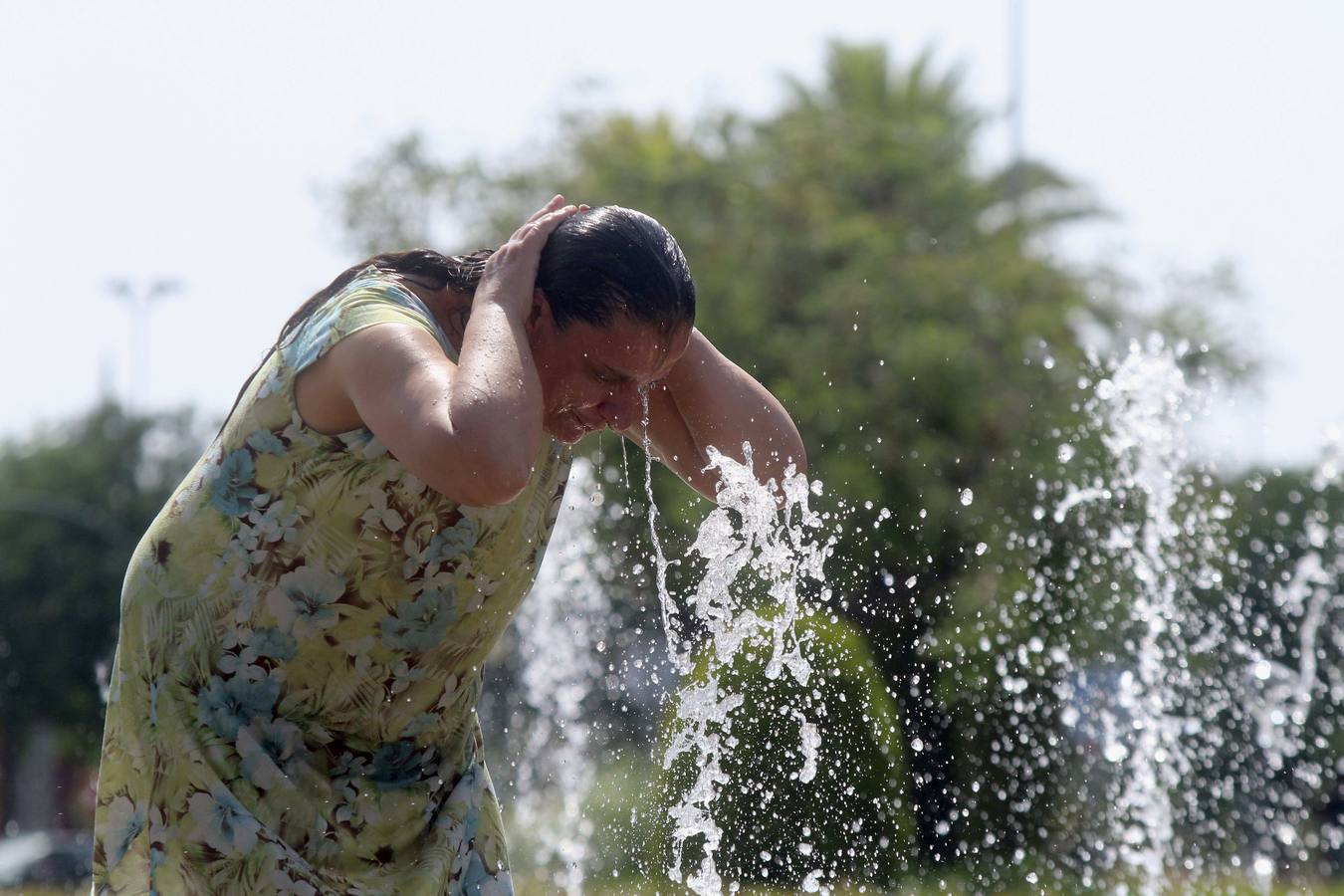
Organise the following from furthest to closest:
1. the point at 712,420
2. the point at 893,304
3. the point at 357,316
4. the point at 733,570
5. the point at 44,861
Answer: the point at 893,304
the point at 44,861
the point at 733,570
the point at 712,420
the point at 357,316

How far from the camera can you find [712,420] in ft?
8.75

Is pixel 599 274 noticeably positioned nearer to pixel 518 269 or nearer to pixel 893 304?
pixel 518 269

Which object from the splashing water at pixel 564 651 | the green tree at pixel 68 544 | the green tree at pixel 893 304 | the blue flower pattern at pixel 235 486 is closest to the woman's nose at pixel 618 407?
the blue flower pattern at pixel 235 486

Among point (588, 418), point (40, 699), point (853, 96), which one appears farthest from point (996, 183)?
point (588, 418)

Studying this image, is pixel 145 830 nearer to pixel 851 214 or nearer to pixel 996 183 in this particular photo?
pixel 851 214

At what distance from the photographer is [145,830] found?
220 cm

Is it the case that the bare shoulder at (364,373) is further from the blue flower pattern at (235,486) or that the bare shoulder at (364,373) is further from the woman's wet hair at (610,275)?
A: the woman's wet hair at (610,275)

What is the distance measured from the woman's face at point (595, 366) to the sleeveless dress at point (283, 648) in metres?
0.15

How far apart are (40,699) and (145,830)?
26.9 metres

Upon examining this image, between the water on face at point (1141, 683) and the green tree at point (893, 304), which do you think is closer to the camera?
the water on face at point (1141, 683)

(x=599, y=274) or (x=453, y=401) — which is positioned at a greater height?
(x=599, y=274)

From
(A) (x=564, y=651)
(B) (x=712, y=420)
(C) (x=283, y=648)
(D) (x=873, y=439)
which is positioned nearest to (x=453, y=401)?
(C) (x=283, y=648)

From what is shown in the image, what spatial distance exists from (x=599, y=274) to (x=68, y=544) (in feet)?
106

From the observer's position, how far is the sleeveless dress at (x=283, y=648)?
2.18 m
